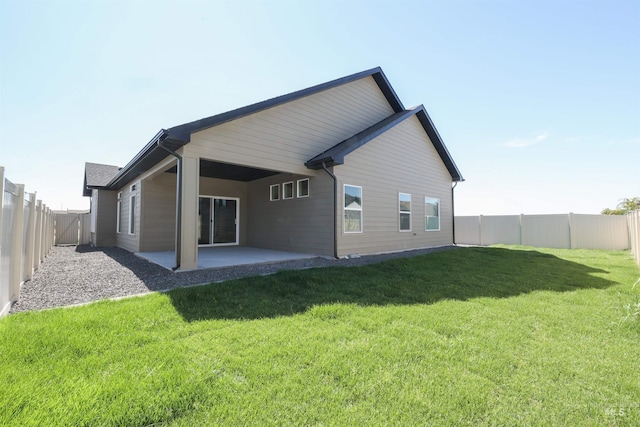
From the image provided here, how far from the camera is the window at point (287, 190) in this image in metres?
9.80

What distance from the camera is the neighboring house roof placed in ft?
19.9

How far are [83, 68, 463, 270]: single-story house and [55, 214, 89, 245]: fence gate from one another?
2395 mm

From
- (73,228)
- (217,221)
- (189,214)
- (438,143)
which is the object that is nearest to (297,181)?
(189,214)

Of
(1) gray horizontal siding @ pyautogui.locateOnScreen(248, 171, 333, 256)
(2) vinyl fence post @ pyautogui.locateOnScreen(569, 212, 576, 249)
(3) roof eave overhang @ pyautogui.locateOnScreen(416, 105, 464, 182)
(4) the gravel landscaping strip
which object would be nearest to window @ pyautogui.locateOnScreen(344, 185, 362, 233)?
(1) gray horizontal siding @ pyautogui.locateOnScreen(248, 171, 333, 256)

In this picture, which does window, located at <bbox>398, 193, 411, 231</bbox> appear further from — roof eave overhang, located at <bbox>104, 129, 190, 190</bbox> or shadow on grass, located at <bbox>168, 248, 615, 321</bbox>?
roof eave overhang, located at <bbox>104, 129, 190, 190</bbox>

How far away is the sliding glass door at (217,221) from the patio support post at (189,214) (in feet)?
16.9

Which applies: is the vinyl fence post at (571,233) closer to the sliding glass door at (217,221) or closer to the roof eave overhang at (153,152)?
the sliding glass door at (217,221)

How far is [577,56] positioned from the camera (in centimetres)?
801

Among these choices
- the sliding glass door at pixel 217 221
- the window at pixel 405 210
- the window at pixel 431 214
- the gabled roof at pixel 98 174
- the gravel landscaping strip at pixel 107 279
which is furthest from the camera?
the gabled roof at pixel 98 174

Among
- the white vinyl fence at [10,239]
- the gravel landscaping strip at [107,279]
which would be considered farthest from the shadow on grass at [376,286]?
the white vinyl fence at [10,239]

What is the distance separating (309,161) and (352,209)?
2.03 meters

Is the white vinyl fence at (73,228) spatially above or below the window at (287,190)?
below

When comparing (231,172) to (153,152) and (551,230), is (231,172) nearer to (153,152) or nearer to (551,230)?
(153,152)

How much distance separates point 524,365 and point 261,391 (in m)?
2.31
